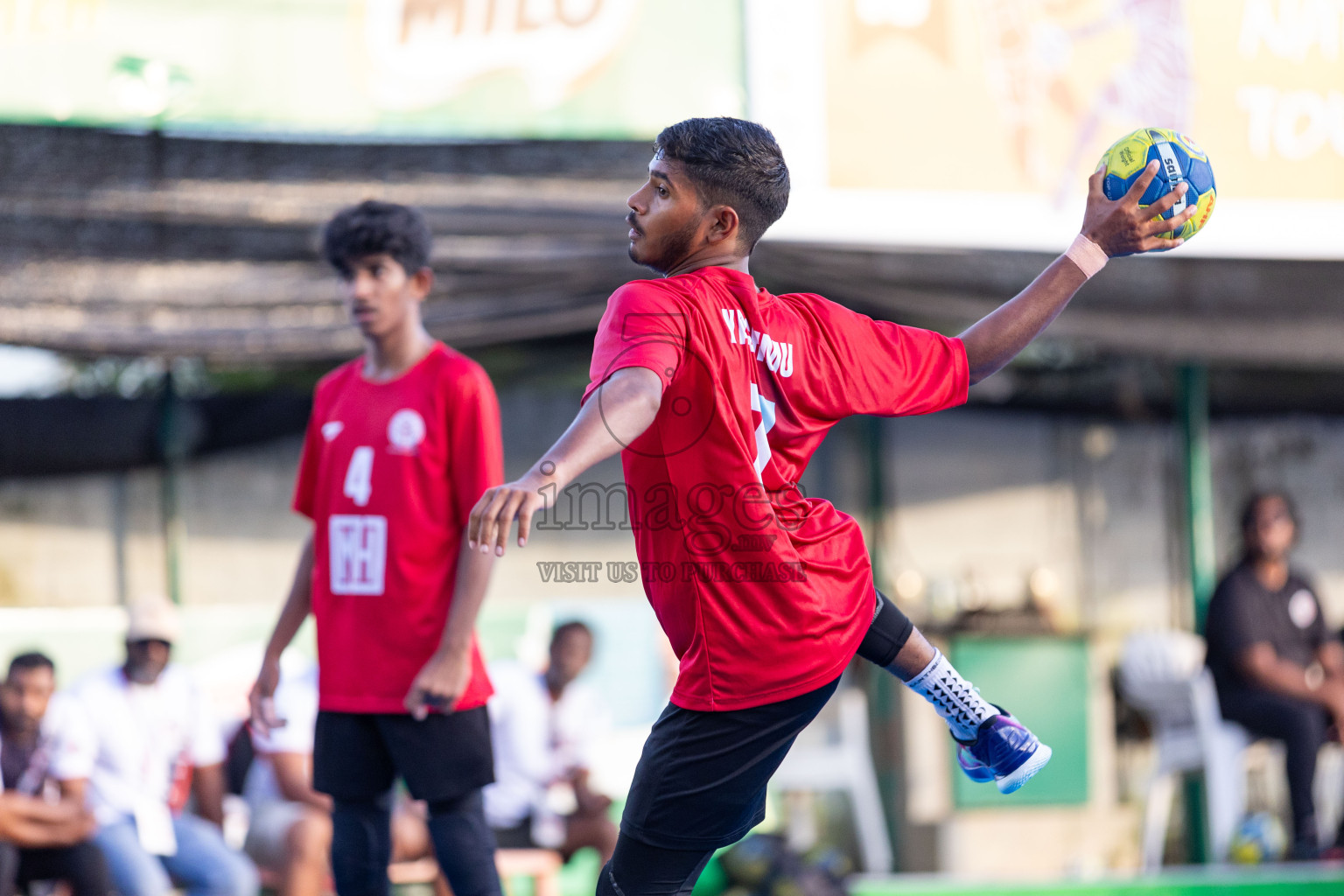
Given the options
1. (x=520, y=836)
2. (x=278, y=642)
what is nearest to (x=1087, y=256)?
(x=278, y=642)

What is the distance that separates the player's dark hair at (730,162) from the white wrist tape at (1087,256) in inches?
24.9

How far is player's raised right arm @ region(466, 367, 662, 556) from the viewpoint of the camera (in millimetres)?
1887

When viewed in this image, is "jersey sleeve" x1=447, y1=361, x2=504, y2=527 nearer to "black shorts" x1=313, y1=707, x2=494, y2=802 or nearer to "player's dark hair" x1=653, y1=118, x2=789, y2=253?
"black shorts" x1=313, y1=707, x2=494, y2=802

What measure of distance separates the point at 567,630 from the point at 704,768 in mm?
3594

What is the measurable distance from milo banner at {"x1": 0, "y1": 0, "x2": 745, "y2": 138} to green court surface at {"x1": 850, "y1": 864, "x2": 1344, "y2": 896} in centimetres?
346

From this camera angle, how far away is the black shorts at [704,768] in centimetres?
229

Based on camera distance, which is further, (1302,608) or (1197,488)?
(1197,488)

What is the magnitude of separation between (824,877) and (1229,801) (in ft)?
7.39

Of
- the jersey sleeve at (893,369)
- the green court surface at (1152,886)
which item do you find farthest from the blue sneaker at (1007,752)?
the green court surface at (1152,886)

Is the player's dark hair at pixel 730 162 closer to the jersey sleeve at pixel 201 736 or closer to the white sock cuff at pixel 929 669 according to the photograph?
the white sock cuff at pixel 929 669

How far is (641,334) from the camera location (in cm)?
215

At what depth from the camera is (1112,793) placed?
691 cm

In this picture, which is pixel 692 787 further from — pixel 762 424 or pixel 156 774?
pixel 156 774

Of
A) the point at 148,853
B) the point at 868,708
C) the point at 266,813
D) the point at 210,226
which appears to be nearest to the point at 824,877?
the point at 868,708
